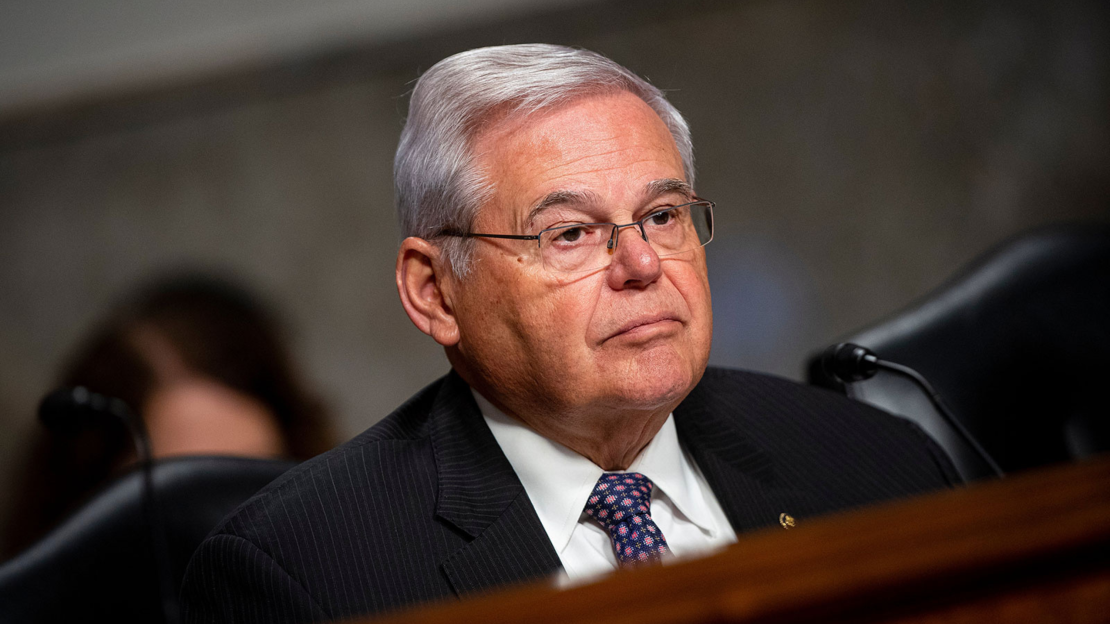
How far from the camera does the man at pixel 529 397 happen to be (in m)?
1.40

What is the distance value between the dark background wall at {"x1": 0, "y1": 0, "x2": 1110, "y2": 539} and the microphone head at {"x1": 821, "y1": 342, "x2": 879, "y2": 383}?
99.2 inches

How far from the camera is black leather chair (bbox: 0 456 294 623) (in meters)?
1.55

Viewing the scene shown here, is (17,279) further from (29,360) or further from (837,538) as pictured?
(837,538)

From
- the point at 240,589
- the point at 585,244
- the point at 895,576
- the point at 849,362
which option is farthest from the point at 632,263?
the point at 895,576

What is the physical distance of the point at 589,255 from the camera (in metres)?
1.49

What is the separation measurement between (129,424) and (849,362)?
1.47m

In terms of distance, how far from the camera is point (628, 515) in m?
1.50

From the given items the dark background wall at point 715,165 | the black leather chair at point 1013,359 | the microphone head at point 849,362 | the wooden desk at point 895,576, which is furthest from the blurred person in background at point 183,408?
the wooden desk at point 895,576

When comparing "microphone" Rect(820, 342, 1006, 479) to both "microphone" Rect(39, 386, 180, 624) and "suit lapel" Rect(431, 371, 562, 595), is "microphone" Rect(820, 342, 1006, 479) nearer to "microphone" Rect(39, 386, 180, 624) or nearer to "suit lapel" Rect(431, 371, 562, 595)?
"suit lapel" Rect(431, 371, 562, 595)

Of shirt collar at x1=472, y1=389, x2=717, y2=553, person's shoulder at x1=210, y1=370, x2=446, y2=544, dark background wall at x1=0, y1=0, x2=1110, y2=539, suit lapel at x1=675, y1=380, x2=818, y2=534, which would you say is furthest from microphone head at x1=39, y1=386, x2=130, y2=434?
dark background wall at x1=0, y1=0, x2=1110, y2=539

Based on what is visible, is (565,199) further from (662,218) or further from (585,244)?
(662,218)

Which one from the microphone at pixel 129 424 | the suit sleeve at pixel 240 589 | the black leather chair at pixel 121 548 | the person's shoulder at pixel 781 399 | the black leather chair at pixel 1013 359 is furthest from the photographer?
the black leather chair at pixel 1013 359

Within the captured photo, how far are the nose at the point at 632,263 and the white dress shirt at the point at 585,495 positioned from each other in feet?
1.00

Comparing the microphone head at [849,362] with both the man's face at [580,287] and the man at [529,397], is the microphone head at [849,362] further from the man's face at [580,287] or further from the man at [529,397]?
the man's face at [580,287]
